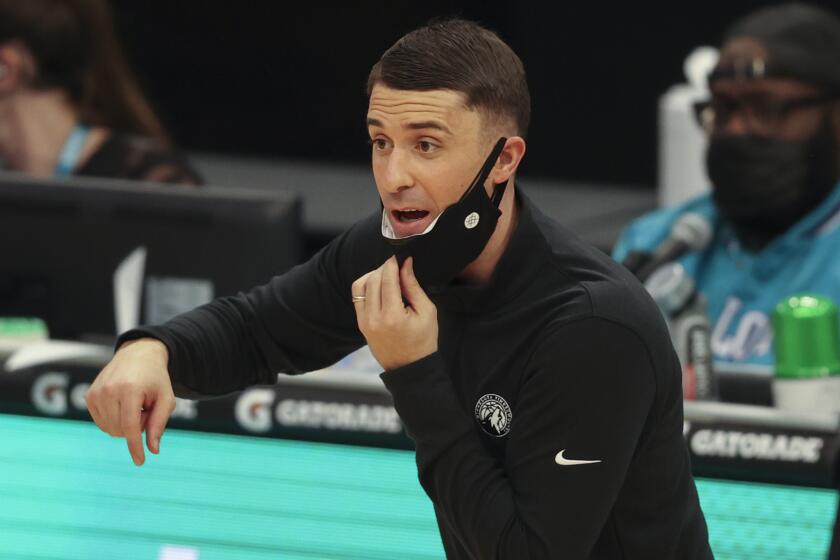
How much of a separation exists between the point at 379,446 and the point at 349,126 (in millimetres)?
4117

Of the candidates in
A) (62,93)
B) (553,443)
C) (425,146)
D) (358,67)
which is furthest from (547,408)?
(358,67)

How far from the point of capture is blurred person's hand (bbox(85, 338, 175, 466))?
153 centimetres

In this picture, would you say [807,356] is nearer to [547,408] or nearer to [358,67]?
[547,408]

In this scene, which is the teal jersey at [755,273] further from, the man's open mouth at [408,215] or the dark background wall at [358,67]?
the dark background wall at [358,67]

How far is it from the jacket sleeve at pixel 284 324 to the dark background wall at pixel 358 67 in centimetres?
365

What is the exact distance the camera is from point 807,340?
2057mm

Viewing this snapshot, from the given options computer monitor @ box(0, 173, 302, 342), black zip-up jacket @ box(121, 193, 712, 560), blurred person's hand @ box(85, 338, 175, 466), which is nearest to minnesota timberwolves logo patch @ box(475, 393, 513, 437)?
black zip-up jacket @ box(121, 193, 712, 560)

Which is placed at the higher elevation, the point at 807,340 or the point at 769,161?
the point at 807,340

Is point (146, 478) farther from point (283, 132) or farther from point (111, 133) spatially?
point (283, 132)

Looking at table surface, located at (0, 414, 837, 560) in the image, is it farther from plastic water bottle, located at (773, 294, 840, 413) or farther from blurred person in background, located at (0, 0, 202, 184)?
blurred person in background, located at (0, 0, 202, 184)

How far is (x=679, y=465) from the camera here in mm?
1514

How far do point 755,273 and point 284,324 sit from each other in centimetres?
180

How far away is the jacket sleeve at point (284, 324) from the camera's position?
5.53 feet

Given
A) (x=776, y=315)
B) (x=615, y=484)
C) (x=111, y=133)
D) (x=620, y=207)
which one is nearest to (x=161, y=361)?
(x=615, y=484)
